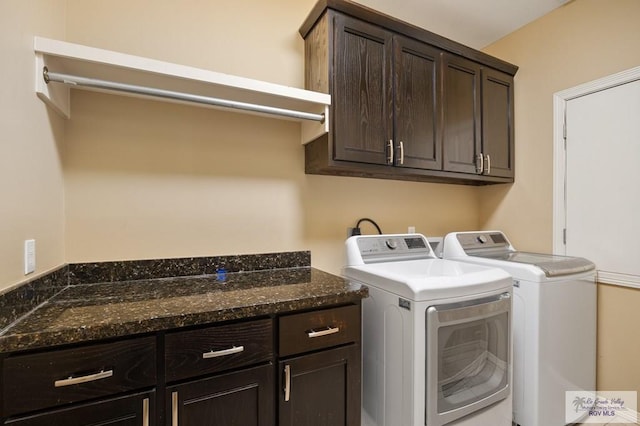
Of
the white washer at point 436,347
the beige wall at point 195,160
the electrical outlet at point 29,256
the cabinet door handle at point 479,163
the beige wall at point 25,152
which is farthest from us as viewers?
the cabinet door handle at point 479,163

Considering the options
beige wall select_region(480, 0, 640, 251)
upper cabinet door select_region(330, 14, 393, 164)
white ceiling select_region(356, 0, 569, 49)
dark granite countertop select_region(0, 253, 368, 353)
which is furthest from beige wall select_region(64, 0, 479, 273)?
beige wall select_region(480, 0, 640, 251)

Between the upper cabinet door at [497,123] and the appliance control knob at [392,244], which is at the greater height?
the upper cabinet door at [497,123]

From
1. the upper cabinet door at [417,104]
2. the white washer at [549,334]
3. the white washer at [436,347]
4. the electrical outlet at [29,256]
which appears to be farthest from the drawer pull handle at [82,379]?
the white washer at [549,334]

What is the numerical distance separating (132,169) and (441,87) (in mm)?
1927

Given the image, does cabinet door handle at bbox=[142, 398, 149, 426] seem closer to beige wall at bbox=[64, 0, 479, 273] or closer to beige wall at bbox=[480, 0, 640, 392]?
beige wall at bbox=[64, 0, 479, 273]

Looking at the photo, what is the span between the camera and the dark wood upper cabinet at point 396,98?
1.64 meters

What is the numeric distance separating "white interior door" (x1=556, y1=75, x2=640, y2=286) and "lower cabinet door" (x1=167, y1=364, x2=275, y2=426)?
7.21 feet

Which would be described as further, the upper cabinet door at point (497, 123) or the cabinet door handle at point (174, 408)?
the upper cabinet door at point (497, 123)

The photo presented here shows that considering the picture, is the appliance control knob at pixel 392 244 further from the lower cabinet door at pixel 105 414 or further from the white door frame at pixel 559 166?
the lower cabinet door at pixel 105 414

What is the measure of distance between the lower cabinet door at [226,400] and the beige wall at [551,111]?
217 centimetres

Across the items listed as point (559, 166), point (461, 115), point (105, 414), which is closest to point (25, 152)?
point (105, 414)

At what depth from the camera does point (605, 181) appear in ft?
6.20

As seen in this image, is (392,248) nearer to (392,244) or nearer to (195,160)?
(392,244)

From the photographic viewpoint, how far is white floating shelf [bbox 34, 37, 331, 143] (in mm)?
1098
